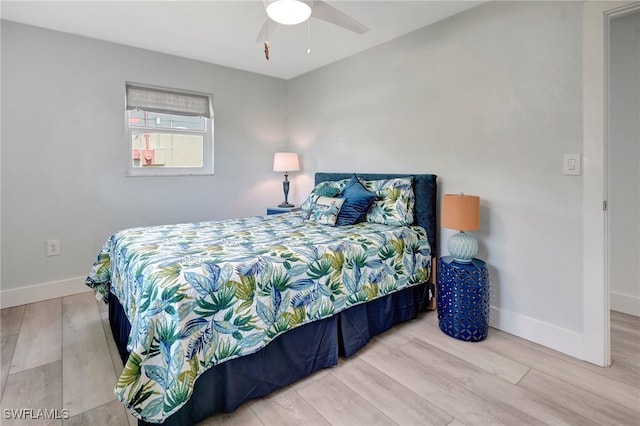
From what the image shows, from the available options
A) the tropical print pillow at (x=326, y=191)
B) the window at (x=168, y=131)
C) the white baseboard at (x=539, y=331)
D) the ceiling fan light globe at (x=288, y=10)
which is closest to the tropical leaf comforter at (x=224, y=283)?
the tropical print pillow at (x=326, y=191)

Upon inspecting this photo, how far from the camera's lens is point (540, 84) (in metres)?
2.14

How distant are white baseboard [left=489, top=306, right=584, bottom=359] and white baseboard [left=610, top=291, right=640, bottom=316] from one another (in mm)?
1042

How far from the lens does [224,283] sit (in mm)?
1511

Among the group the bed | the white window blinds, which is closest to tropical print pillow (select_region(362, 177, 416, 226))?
the bed

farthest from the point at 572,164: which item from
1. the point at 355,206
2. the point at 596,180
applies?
the point at 355,206

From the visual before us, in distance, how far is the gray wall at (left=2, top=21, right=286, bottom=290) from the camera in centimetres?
279

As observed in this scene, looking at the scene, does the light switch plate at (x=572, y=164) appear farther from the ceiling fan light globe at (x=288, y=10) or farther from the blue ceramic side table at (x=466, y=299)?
the ceiling fan light globe at (x=288, y=10)

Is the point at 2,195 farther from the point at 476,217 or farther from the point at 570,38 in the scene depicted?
the point at 570,38

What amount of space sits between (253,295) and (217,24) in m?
2.36

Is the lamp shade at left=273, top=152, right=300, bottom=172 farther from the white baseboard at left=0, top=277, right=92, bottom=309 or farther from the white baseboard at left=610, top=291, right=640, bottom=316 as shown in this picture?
the white baseboard at left=610, top=291, right=640, bottom=316

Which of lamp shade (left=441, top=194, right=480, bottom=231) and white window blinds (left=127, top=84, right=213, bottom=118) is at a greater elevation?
white window blinds (left=127, top=84, right=213, bottom=118)

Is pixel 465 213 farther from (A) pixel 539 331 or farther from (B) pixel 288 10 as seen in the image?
(B) pixel 288 10

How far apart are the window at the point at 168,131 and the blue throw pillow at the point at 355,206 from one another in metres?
1.94

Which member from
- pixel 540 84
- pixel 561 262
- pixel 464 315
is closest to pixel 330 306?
pixel 464 315
